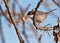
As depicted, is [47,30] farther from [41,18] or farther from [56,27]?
[41,18]

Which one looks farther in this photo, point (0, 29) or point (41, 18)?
point (0, 29)

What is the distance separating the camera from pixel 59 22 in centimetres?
107

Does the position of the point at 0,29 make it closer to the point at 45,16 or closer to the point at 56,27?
the point at 45,16

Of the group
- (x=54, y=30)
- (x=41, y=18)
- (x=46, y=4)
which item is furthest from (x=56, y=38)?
(x=46, y=4)

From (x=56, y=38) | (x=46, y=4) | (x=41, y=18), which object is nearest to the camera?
(x=56, y=38)

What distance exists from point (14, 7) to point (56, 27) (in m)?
0.92

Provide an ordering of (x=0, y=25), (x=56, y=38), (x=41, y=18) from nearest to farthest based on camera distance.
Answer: (x=56, y=38), (x=41, y=18), (x=0, y=25)

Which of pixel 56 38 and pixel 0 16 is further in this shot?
pixel 0 16

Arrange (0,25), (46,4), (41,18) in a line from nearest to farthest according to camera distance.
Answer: (41,18), (0,25), (46,4)

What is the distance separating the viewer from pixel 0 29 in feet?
6.04

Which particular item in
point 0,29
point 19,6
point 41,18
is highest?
point 41,18

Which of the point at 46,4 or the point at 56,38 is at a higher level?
the point at 56,38

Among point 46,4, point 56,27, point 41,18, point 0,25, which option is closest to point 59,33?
point 56,27

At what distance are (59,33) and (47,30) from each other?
7 cm
